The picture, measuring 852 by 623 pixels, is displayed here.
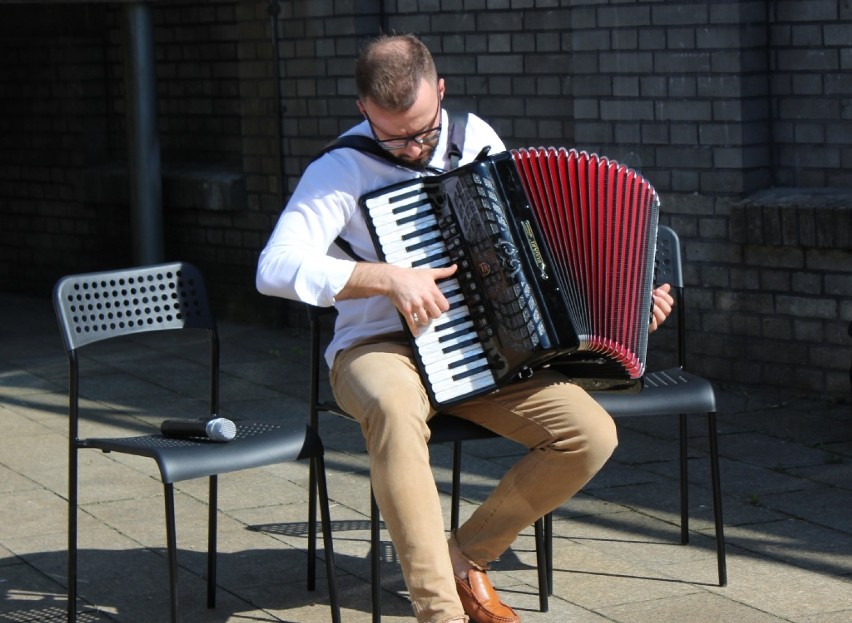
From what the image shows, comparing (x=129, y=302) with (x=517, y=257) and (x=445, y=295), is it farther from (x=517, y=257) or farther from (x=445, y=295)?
(x=517, y=257)

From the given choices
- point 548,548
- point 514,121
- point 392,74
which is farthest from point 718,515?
point 514,121

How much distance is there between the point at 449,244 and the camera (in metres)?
3.96

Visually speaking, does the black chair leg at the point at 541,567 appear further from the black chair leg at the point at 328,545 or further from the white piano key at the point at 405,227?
the white piano key at the point at 405,227

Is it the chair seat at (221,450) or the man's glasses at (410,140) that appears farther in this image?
the man's glasses at (410,140)

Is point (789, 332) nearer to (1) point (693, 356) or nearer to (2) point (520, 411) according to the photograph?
(1) point (693, 356)

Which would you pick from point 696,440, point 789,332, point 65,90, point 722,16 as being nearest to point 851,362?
point 789,332

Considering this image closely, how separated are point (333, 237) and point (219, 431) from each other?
597 millimetres

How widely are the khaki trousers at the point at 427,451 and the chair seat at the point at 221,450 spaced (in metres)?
0.17

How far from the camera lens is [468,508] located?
205 inches

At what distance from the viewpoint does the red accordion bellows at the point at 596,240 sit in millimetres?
3967

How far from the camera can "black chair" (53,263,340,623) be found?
3.85m

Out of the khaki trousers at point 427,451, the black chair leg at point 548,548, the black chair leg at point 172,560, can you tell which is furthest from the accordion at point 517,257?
the black chair leg at point 172,560

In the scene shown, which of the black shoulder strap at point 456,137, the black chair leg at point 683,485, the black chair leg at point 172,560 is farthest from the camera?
the black chair leg at point 683,485

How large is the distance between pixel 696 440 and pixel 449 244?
244cm
